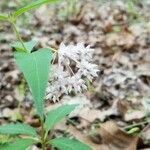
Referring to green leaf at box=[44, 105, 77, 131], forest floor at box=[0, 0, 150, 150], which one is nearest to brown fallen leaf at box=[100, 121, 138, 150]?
forest floor at box=[0, 0, 150, 150]

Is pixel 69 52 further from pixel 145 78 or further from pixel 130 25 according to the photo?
pixel 130 25

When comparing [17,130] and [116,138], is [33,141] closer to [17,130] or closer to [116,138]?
[17,130]

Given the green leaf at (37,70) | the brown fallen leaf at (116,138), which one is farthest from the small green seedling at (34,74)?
the brown fallen leaf at (116,138)

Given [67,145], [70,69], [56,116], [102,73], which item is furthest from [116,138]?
[102,73]

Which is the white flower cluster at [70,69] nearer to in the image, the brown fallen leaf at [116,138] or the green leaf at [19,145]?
the green leaf at [19,145]

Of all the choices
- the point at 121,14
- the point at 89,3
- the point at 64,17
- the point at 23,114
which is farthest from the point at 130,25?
the point at 23,114

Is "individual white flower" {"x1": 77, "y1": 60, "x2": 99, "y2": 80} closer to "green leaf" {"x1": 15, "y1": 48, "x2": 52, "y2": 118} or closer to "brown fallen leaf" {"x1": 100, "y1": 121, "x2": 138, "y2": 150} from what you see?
"green leaf" {"x1": 15, "y1": 48, "x2": 52, "y2": 118}
